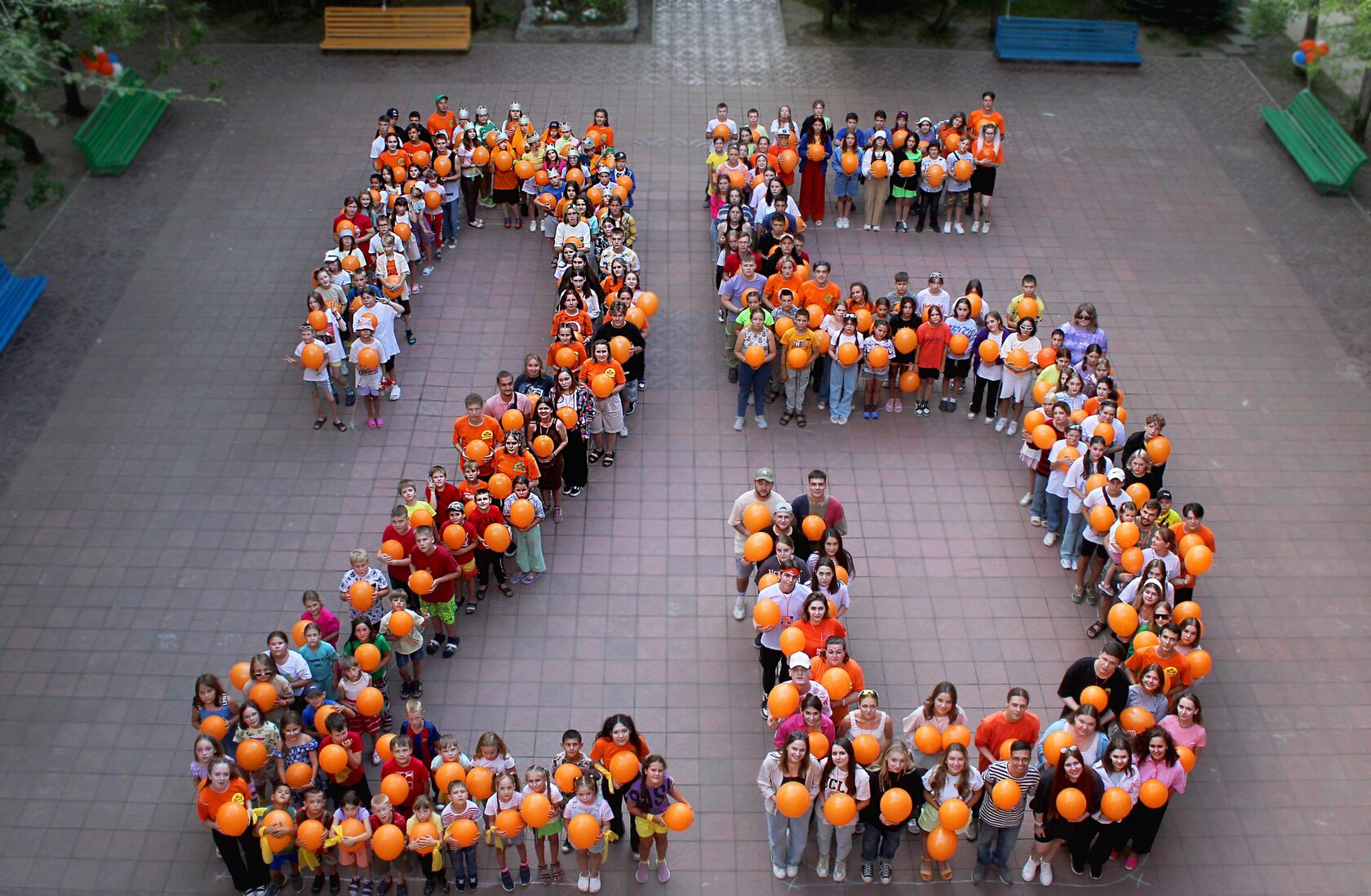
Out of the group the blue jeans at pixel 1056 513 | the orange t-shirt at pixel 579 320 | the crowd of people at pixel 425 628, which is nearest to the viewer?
the crowd of people at pixel 425 628

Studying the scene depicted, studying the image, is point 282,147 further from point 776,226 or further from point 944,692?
point 944,692

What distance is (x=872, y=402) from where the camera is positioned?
42.5ft

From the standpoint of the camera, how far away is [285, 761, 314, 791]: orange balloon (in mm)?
8320

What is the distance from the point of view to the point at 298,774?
8328 millimetres

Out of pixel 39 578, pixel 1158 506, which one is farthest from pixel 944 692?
pixel 39 578

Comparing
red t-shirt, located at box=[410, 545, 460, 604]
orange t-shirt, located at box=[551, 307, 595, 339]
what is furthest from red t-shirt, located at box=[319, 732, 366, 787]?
orange t-shirt, located at box=[551, 307, 595, 339]

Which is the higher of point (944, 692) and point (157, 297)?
point (944, 692)

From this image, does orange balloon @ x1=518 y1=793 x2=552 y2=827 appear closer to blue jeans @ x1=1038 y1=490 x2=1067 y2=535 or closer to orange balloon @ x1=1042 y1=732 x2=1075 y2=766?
orange balloon @ x1=1042 y1=732 x2=1075 y2=766

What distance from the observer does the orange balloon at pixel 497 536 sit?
401 inches

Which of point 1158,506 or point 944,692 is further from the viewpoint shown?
point 1158,506

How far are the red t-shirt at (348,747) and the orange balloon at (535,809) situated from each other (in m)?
1.35

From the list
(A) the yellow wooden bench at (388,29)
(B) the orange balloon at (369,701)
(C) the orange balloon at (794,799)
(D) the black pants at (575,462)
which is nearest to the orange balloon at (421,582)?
(B) the orange balloon at (369,701)

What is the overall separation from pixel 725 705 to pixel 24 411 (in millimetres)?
8207

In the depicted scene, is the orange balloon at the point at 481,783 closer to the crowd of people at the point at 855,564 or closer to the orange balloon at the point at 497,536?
the crowd of people at the point at 855,564
